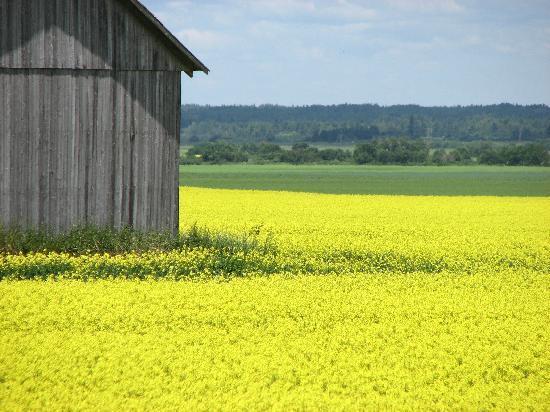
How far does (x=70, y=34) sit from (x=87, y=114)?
5.71ft

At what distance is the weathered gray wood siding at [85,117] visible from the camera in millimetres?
23016

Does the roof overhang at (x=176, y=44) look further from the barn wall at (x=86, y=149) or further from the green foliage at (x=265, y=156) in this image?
the green foliage at (x=265, y=156)

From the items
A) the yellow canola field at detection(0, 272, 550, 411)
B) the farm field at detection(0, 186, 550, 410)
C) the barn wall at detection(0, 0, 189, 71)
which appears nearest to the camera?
the yellow canola field at detection(0, 272, 550, 411)

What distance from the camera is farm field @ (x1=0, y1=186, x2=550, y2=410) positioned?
10.5m

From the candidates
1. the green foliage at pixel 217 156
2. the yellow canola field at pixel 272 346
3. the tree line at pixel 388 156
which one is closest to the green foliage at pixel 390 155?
the tree line at pixel 388 156

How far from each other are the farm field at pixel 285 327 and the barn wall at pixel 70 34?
4.37 meters

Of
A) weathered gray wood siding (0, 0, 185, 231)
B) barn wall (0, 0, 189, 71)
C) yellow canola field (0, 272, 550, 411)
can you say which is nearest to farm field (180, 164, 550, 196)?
weathered gray wood siding (0, 0, 185, 231)

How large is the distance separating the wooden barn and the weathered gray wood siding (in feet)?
0.07

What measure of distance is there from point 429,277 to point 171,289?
203 inches

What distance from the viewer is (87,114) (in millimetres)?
23281

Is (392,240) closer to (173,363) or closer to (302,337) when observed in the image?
(302,337)

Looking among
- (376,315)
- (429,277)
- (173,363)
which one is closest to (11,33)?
(429,277)

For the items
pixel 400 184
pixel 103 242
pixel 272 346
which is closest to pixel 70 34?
pixel 103 242

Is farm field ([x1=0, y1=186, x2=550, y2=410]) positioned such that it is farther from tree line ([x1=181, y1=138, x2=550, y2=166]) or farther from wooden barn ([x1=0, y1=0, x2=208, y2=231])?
tree line ([x1=181, y1=138, x2=550, y2=166])
